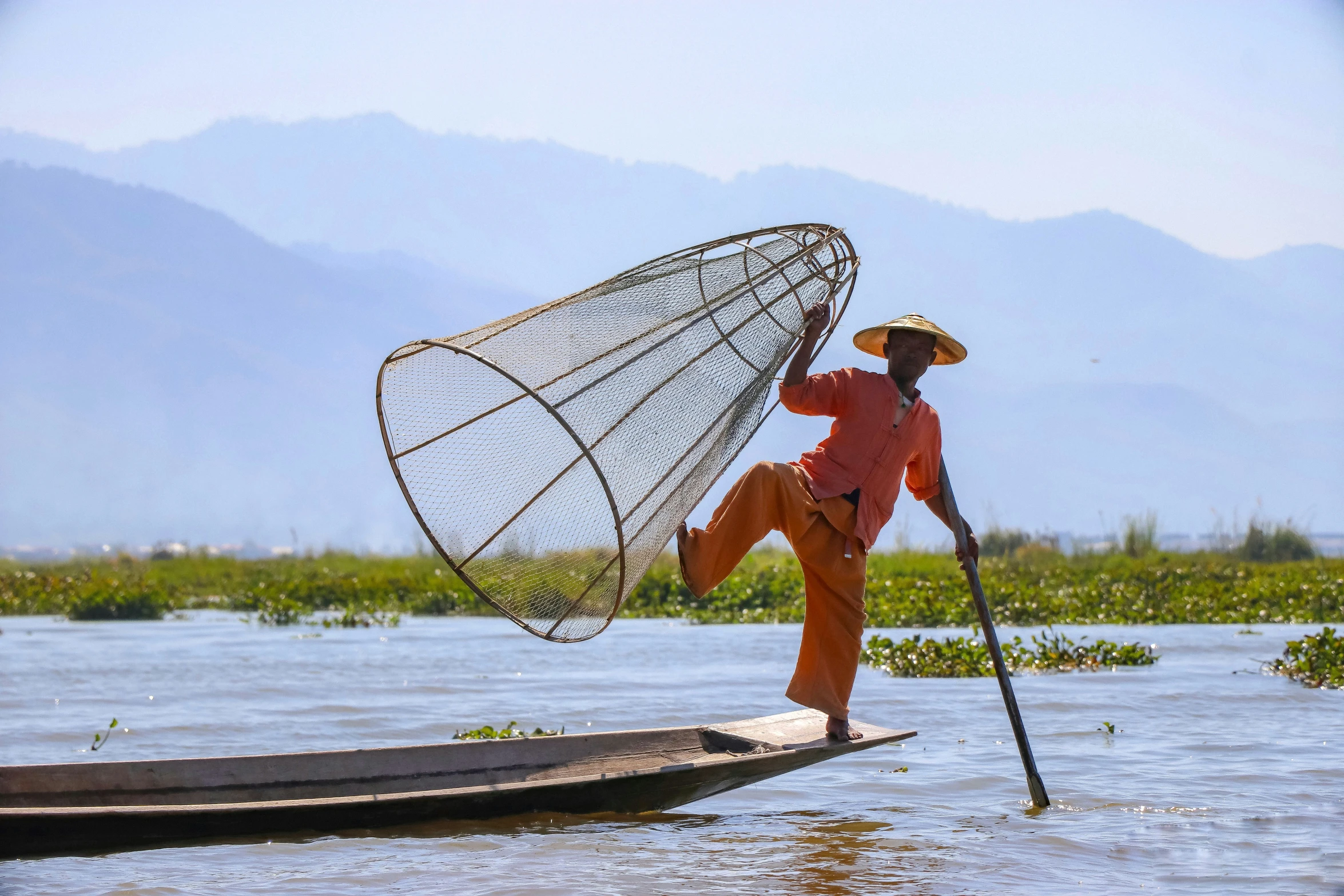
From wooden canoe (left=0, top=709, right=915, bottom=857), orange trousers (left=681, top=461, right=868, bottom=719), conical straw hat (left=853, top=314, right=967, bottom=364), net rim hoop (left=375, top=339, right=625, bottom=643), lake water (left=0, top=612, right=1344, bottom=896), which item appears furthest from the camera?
conical straw hat (left=853, top=314, right=967, bottom=364)

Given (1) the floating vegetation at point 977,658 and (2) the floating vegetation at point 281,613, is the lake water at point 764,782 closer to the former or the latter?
(1) the floating vegetation at point 977,658

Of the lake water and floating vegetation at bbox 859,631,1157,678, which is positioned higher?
floating vegetation at bbox 859,631,1157,678

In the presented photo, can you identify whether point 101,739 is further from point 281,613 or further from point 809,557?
point 281,613

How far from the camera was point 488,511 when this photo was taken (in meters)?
4.76

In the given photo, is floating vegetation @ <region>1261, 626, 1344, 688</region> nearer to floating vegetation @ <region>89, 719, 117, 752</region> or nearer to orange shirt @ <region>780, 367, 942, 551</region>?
orange shirt @ <region>780, 367, 942, 551</region>

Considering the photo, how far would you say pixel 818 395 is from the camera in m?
4.73

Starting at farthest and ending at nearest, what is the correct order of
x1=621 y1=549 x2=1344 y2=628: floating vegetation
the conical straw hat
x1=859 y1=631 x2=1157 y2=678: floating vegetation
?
x1=621 y1=549 x2=1344 y2=628: floating vegetation → x1=859 y1=631 x2=1157 y2=678: floating vegetation → the conical straw hat

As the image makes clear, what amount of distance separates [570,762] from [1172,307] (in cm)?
15569

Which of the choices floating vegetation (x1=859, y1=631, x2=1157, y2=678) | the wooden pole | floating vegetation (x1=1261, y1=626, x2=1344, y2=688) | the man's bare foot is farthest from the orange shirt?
floating vegetation (x1=1261, y1=626, x2=1344, y2=688)

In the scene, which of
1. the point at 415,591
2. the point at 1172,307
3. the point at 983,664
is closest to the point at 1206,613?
the point at 983,664

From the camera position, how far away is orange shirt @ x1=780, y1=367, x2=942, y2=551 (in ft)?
15.6

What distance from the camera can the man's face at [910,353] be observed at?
4934 millimetres

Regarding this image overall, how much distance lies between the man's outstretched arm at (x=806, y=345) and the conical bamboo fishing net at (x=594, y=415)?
217 millimetres

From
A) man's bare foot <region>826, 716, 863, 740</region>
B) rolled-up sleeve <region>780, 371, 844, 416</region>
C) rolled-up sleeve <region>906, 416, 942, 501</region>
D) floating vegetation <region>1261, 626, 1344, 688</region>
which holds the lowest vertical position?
man's bare foot <region>826, 716, 863, 740</region>
